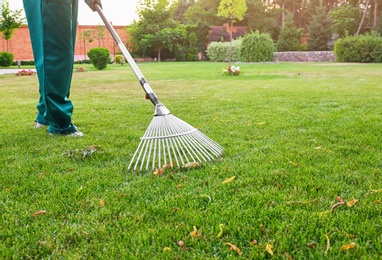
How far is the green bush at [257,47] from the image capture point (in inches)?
629

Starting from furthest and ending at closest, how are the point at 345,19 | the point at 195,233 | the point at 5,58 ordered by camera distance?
the point at 345,19 < the point at 5,58 < the point at 195,233

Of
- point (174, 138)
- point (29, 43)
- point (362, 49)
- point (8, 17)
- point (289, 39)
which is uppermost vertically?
point (289, 39)

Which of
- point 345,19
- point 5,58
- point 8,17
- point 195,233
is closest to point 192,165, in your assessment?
point 195,233

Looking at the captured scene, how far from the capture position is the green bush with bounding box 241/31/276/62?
52.4 ft

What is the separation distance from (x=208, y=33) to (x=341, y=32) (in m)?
8.53

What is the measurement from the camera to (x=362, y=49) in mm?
16125

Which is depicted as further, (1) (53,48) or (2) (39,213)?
(1) (53,48)

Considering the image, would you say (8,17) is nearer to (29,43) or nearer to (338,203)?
(29,43)

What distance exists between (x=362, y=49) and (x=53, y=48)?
16315 mm

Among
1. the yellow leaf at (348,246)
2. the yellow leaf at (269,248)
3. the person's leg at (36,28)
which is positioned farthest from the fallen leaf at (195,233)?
the person's leg at (36,28)

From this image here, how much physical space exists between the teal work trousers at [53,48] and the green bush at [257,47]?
1416 cm

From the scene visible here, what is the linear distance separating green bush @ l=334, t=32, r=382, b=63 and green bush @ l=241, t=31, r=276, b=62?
137 inches

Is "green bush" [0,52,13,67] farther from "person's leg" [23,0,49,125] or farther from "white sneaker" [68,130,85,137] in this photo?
"white sneaker" [68,130,85,137]

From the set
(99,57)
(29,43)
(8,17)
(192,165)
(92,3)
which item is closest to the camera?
(192,165)
